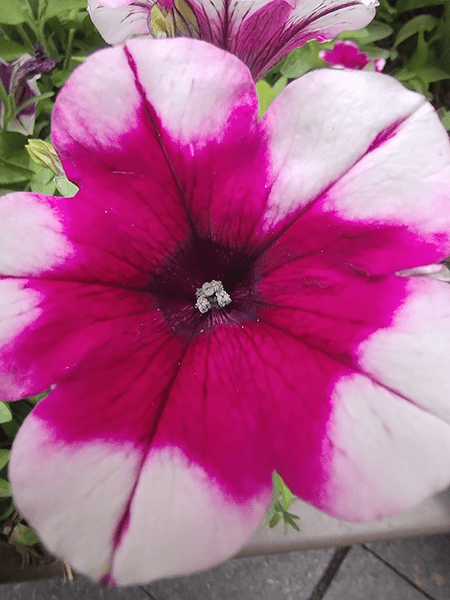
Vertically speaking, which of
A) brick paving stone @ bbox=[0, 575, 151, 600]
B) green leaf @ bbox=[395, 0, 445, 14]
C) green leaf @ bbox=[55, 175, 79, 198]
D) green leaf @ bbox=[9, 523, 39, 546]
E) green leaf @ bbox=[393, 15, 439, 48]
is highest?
green leaf @ bbox=[55, 175, 79, 198]

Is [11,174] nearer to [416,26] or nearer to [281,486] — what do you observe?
[281,486]

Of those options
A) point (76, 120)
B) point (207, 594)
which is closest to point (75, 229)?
point (76, 120)

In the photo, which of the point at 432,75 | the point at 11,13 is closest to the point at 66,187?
the point at 11,13

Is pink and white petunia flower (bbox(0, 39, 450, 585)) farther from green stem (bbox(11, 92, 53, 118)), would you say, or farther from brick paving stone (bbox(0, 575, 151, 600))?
brick paving stone (bbox(0, 575, 151, 600))

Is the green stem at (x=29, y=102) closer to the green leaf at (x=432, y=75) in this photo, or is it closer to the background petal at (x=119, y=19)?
the background petal at (x=119, y=19)

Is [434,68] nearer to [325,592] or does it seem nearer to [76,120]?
[76,120]

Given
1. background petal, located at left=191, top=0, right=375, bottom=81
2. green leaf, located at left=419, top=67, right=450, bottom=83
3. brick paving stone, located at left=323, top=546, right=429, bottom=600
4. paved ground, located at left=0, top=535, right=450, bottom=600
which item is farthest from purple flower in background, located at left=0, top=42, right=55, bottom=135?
brick paving stone, located at left=323, top=546, right=429, bottom=600

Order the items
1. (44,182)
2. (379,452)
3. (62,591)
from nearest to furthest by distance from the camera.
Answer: (379,452), (44,182), (62,591)
